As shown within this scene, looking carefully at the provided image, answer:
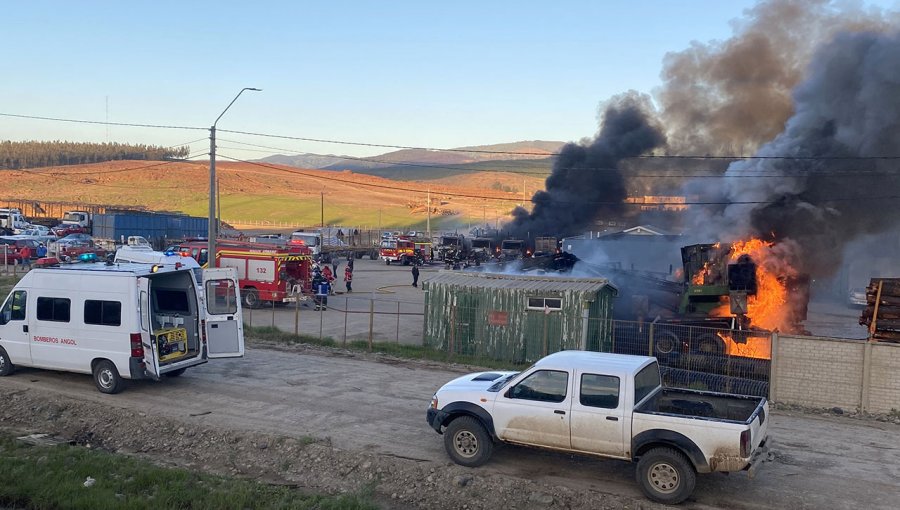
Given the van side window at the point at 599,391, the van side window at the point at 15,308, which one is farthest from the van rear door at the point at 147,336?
the van side window at the point at 599,391

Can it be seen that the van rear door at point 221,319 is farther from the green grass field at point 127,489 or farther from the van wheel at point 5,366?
the green grass field at point 127,489

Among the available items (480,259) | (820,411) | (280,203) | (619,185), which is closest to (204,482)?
(820,411)

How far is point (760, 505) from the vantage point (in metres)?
7.85

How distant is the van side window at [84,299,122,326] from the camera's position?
11844 mm

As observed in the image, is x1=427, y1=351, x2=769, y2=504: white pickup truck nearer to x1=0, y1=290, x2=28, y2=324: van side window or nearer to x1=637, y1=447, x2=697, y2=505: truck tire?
x1=637, y1=447, x2=697, y2=505: truck tire

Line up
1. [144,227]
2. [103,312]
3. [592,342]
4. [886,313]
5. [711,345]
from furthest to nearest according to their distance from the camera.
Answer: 1. [144,227]
2. [711,345]
3. [592,342]
4. [886,313]
5. [103,312]

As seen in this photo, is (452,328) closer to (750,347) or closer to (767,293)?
(750,347)

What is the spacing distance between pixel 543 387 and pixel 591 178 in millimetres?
51896

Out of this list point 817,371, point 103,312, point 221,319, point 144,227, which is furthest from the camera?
point 144,227

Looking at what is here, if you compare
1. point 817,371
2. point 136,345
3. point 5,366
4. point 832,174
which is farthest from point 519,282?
point 832,174

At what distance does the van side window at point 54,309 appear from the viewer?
1235 centimetres

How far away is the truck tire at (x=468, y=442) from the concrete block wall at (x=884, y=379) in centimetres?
803

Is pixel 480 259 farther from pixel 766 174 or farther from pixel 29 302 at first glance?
pixel 29 302

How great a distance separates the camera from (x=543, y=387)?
8477mm
